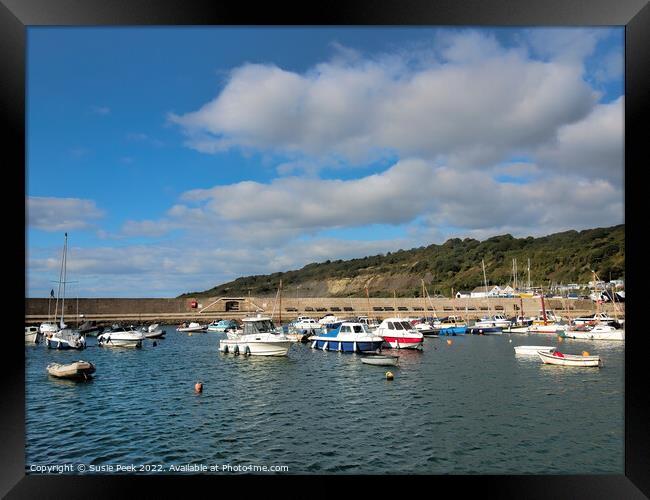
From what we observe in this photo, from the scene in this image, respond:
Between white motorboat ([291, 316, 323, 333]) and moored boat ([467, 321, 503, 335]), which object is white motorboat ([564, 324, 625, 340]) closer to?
moored boat ([467, 321, 503, 335])

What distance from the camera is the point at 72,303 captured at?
139 feet

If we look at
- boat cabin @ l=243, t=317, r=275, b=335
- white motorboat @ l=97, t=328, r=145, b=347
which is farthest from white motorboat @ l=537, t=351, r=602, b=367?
white motorboat @ l=97, t=328, r=145, b=347

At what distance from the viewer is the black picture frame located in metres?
4.82

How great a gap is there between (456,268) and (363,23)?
298ft

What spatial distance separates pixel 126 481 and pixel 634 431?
503cm

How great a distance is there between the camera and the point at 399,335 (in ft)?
82.1

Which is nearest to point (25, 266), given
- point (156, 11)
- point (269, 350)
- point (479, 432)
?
point (156, 11)

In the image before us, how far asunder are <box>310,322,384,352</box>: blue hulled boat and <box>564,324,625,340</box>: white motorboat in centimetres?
1447

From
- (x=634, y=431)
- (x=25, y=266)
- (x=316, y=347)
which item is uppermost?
(x=25, y=266)

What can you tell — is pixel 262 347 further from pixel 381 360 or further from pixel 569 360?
pixel 569 360

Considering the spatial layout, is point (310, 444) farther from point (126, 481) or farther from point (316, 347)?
point (316, 347)

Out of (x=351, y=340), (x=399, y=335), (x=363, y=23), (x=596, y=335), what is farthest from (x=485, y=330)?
(x=363, y=23)

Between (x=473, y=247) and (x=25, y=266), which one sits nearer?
(x=25, y=266)

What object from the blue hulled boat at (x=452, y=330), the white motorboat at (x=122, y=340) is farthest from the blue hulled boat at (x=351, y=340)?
the blue hulled boat at (x=452, y=330)
